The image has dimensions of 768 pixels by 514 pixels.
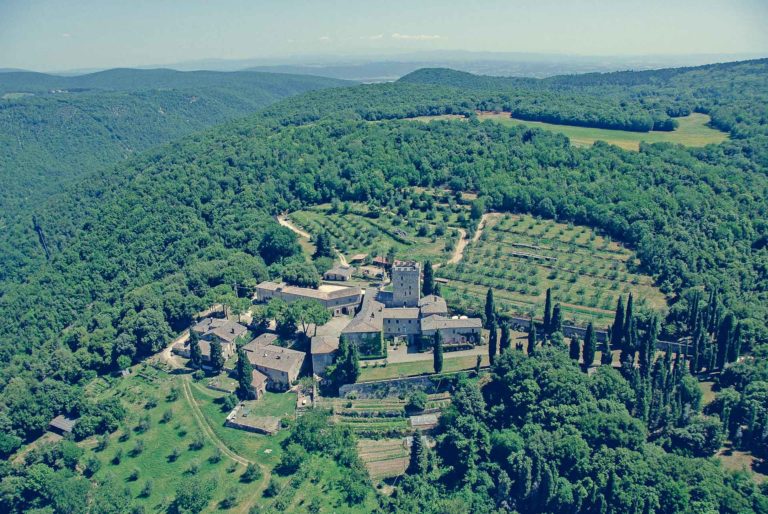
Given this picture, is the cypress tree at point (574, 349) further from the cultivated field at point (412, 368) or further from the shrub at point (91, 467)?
the shrub at point (91, 467)

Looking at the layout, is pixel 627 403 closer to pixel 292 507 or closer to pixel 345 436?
pixel 345 436

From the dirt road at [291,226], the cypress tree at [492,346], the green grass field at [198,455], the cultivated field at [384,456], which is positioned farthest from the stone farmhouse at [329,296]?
the dirt road at [291,226]

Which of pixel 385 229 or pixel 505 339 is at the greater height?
pixel 385 229

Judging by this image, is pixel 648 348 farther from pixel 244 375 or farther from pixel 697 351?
pixel 244 375

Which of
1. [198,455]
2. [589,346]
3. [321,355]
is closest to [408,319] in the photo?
[321,355]

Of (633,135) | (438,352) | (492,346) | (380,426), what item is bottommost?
(380,426)
